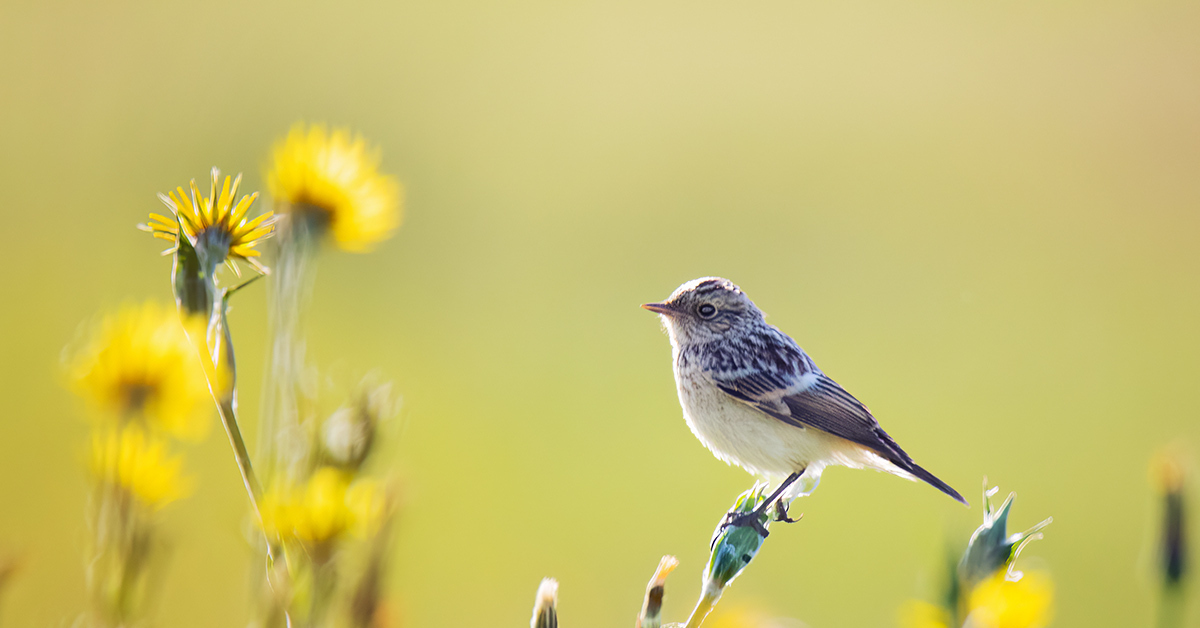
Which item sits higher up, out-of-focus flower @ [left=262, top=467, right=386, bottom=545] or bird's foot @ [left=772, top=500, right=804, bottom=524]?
out-of-focus flower @ [left=262, top=467, right=386, bottom=545]

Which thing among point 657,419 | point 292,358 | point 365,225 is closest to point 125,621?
point 292,358

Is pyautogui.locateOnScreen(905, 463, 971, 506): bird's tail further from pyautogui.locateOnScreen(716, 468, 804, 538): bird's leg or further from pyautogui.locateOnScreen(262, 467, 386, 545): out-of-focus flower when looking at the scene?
pyautogui.locateOnScreen(262, 467, 386, 545): out-of-focus flower

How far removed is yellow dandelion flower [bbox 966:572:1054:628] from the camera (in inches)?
47.1

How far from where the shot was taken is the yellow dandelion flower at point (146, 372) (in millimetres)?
1618

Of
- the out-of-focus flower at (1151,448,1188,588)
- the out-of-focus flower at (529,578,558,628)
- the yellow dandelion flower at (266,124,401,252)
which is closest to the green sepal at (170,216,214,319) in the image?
the yellow dandelion flower at (266,124,401,252)

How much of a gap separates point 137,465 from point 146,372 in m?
0.34

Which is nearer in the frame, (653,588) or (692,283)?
(653,588)

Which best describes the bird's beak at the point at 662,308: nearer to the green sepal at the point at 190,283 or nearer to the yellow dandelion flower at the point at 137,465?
the green sepal at the point at 190,283

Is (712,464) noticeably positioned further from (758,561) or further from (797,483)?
(797,483)

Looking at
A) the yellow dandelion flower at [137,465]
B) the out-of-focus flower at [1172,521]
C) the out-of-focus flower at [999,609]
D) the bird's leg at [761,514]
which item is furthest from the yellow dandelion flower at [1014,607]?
the yellow dandelion flower at [137,465]

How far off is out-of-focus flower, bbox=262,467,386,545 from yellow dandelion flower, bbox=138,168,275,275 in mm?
639

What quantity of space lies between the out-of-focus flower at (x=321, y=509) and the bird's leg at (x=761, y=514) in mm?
1090

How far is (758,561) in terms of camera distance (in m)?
8.59

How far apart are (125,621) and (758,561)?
25.5 ft
